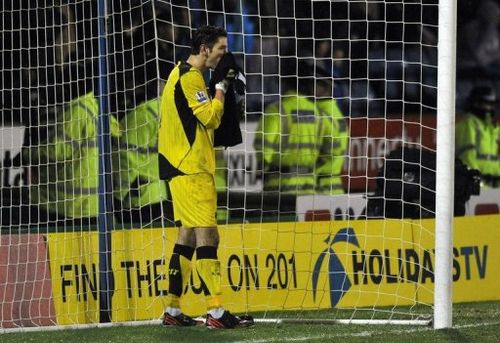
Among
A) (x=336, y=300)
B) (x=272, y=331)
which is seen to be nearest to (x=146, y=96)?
(x=336, y=300)

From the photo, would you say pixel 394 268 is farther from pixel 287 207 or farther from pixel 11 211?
pixel 11 211

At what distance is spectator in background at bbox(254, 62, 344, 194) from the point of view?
1097 centimetres

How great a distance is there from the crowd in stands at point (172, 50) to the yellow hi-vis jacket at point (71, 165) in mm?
67

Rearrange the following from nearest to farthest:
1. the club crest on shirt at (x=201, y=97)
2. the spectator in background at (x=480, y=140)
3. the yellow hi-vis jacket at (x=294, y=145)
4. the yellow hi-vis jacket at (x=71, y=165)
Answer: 1. the club crest on shirt at (x=201, y=97)
2. the yellow hi-vis jacket at (x=71, y=165)
3. the yellow hi-vis jacket at (x=294, y=145)
4. the spectator in background at (x=480, y=140)

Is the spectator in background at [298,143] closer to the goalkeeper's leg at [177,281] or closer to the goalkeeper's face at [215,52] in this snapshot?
the goalkeeper's face at [215,52]

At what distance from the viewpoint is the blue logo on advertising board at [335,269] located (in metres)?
9.61

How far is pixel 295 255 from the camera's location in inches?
380

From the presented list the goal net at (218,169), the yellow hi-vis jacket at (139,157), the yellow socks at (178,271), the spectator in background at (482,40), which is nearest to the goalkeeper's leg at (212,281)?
the yellow socks at (178,271)

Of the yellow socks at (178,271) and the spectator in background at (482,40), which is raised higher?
the spectator in background at (482,40)

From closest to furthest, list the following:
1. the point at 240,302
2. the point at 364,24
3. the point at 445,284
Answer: the point at 445,284, the point at 240,302, the point at 364,24

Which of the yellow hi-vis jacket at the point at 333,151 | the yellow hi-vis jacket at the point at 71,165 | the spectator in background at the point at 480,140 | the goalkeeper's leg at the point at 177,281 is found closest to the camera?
the goalkeeper's leg at the point at 177,281

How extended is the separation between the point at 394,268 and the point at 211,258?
255cm

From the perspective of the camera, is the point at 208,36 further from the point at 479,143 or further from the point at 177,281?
the point at 479,143

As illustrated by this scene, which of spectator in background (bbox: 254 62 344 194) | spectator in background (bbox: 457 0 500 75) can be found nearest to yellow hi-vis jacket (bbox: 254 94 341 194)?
spectator in background (bbox: 254 62 344 194)
